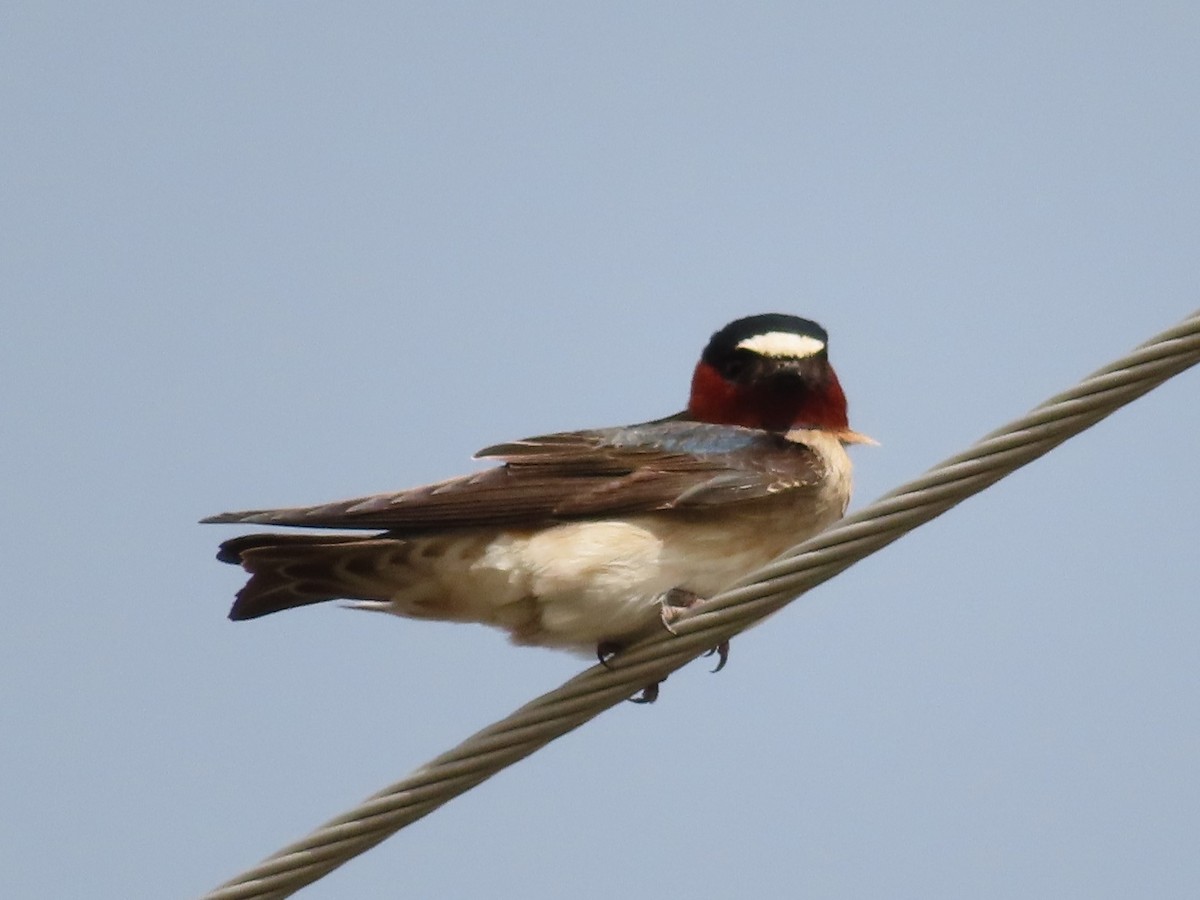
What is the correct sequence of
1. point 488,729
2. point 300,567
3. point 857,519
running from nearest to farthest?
point 857,519 < point 488,729 < point 300,567

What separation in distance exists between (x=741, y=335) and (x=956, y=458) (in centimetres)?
275

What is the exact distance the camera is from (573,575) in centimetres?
496

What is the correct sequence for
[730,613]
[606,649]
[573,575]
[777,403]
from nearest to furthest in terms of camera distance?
[730,613]
[573,575]
[606,649]
[777,403]

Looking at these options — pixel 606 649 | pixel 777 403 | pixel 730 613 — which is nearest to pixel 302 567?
pixel 606 649

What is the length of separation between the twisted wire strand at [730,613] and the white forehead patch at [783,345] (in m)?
2.13

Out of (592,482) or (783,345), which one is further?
(783,345)

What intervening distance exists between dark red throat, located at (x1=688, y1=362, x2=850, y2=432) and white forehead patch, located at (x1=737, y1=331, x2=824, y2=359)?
71 millimetres

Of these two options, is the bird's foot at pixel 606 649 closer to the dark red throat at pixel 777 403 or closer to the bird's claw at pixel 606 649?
the bird's claw at pixel 606 649

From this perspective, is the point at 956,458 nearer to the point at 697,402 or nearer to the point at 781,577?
the point at 781,577

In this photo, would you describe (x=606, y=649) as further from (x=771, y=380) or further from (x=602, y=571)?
(x=771, y=380)

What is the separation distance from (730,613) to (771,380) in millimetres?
2313

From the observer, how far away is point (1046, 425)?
11.2ft

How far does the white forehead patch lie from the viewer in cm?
609

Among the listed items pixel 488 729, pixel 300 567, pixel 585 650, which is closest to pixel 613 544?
pixel 585 650
